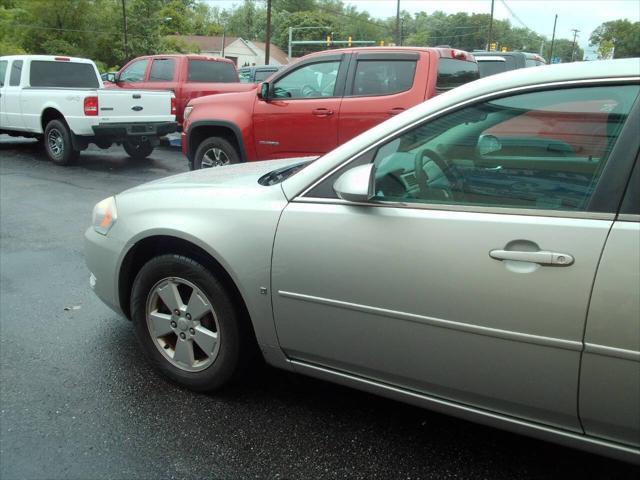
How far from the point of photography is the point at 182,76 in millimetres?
12008

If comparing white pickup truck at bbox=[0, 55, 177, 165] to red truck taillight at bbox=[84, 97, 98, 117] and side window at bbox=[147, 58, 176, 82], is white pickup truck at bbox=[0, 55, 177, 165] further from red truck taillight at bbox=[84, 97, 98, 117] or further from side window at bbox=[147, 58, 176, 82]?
side window at bbox=[147, 58, 176, 82]

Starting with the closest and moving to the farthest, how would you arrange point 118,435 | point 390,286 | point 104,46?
point 390,286 → point 118,435 → point 104,46

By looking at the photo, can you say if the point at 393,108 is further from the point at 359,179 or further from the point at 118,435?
the point at 118,435

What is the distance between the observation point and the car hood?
2.87 metres

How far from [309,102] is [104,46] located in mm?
41449

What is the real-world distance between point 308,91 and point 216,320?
15.4ft

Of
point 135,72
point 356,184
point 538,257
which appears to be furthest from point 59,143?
point 538,257

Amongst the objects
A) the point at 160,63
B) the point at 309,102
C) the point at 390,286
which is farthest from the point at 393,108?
the point at 160,63

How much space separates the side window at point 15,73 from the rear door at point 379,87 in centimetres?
712

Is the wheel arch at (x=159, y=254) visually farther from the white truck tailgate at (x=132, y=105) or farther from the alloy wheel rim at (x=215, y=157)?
the white truck tailgate at (x=132, y=105)

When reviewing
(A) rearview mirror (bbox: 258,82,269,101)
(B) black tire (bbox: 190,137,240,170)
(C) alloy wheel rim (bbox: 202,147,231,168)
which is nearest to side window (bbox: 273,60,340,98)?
(A) rearview mirror (bbox: 258,82,269,101)

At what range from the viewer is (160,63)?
40.4 ft

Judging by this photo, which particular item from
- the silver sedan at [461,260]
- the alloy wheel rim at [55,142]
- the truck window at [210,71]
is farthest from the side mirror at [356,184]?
the truck window at [210,71]

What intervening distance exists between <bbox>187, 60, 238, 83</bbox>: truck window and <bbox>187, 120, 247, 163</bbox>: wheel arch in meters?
4.74
